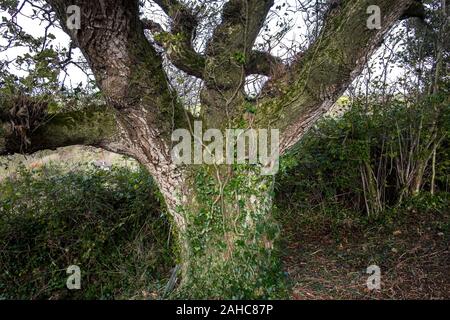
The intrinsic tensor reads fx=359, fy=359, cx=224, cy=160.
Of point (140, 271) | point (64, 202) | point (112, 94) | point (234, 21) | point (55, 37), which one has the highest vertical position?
point (234, 21)

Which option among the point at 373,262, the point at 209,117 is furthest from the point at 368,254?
the point at 209,117

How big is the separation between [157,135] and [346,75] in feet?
5.91

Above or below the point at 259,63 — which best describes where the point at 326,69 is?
below

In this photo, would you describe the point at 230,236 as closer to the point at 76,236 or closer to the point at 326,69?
the point at 326,69

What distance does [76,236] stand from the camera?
5.02 m

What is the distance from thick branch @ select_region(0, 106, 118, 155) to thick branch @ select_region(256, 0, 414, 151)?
1.50 m

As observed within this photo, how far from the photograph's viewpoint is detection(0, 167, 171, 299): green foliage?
4758 mm

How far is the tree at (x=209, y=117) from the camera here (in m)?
3.11

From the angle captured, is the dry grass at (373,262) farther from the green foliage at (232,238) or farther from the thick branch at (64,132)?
the thick branch at (64,132)

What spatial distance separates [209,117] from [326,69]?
3.89ft

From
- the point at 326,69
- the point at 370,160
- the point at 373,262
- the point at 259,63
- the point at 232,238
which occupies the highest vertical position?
the point at 259,63

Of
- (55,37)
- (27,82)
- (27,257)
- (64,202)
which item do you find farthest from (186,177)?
(27,257)
